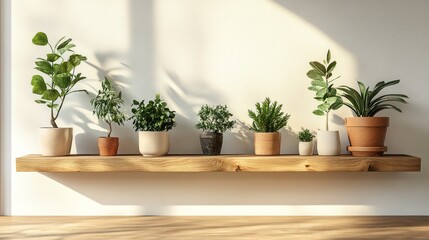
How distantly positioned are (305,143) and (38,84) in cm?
156

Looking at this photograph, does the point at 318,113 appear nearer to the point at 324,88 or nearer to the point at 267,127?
the point at 324,88

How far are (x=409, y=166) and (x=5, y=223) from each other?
226cm

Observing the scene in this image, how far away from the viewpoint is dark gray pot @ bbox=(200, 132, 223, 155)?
290cm

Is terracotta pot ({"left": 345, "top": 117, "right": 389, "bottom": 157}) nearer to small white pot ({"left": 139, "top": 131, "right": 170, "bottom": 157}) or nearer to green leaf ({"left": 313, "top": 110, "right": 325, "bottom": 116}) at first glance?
green leaf ({"left": 313, "top": 110, "right": 325, "bottom": 116})

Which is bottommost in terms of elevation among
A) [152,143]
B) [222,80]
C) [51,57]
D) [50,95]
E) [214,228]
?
[214,228]

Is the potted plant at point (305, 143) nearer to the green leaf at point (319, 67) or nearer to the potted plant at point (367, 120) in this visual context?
the potted plant at point (367, 120)

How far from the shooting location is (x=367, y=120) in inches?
112

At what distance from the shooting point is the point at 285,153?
3.08 m

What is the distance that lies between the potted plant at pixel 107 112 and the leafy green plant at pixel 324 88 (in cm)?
113

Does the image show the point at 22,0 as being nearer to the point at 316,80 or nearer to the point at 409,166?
the point at 316,80

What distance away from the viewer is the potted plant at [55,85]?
2.89m

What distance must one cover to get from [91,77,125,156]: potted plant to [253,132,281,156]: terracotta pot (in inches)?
31.4

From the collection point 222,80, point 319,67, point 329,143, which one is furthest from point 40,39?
point 329,143

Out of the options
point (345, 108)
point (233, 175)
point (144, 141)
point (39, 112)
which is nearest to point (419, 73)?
point (345, 108)
